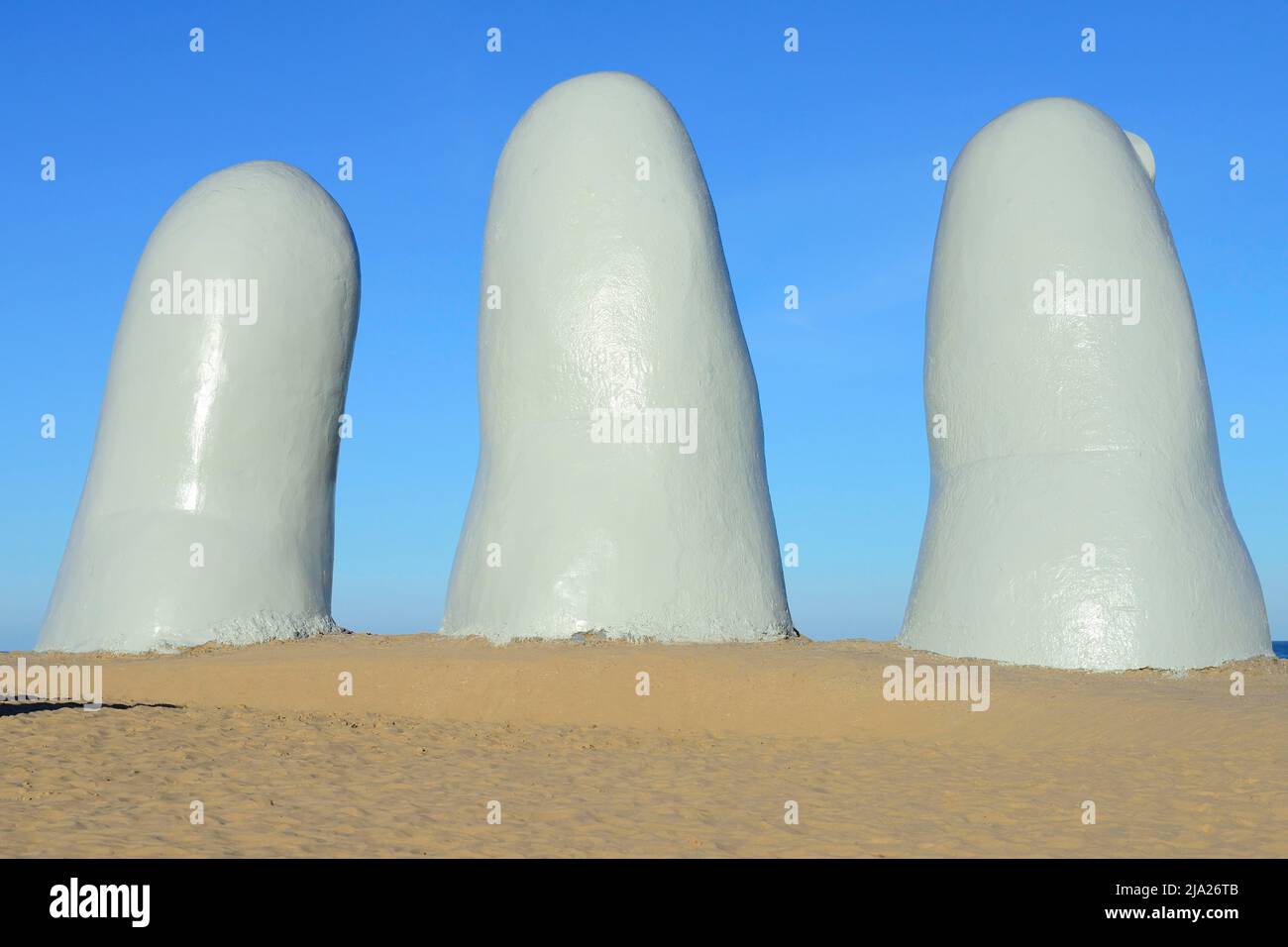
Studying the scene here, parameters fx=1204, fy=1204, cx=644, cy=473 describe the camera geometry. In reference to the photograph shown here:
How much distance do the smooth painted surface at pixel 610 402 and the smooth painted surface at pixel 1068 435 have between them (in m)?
2.02

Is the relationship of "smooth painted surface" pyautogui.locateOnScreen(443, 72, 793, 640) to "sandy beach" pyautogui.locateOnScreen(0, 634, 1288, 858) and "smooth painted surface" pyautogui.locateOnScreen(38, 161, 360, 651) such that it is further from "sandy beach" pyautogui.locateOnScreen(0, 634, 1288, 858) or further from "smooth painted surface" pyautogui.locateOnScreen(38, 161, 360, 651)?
"smooth painted surface" pyautogui.locateOnScreen(38, 161, 360, 651)

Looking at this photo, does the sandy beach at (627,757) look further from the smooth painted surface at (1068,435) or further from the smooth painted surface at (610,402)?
the smooth painted surface at (610,402)

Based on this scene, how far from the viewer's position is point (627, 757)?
8.75 meters

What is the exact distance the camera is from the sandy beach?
6180mm

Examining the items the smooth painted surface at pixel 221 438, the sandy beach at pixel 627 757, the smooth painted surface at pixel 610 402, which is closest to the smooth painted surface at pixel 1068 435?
the sandy beach at pixel 627 757

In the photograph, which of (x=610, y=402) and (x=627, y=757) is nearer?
(x=627, y=757)

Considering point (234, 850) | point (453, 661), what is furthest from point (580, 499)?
point (234, 850)

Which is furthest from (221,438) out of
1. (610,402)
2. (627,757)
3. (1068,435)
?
(1068,435)

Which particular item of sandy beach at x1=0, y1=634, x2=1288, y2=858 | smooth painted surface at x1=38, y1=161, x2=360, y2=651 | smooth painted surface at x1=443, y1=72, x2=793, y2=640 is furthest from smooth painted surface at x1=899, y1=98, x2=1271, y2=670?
smooth painted surface at x1=38, y1=161, x2=360, y2=651

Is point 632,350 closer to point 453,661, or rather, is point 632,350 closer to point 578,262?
point 578,262

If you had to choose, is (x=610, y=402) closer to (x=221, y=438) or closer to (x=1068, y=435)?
(x=1068, y=435)

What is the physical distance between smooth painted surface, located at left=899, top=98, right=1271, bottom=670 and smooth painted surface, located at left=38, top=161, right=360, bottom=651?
7.02m

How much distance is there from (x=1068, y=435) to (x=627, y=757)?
532cm
